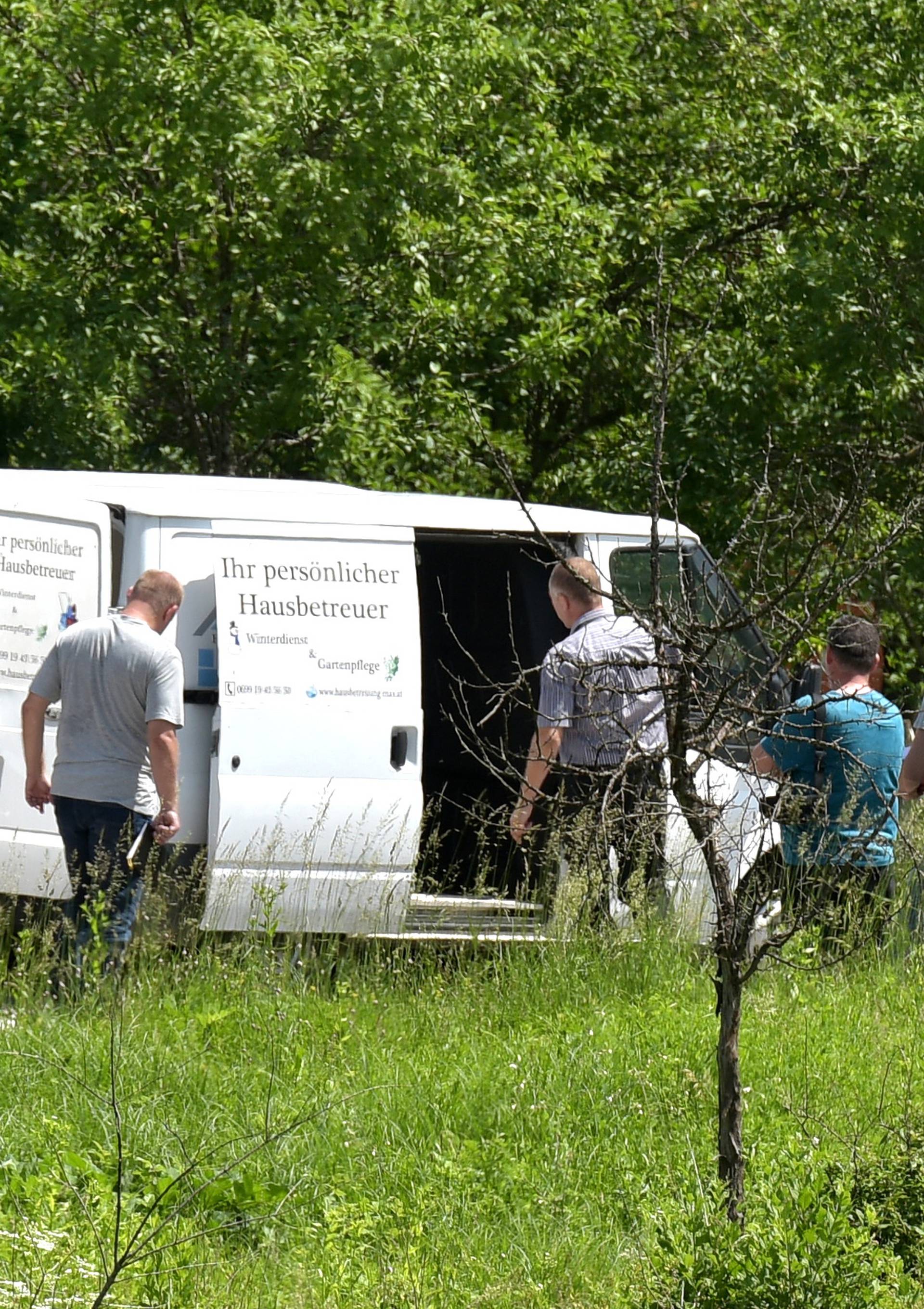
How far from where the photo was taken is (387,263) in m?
11.1

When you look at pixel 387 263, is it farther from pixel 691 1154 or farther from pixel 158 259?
pixel 691 1154

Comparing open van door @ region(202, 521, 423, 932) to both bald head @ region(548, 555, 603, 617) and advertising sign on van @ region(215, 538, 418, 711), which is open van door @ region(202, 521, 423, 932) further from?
bald head @ region(548, 555, 603, 617)

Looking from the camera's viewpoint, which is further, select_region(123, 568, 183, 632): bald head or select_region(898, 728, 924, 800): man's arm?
select_region(898, 728, 924, 800): man's arm

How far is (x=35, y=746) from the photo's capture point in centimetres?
647

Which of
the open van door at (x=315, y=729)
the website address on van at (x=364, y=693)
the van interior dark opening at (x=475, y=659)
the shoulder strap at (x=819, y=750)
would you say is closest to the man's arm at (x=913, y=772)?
the shoulder strap at (x=819, y=750)

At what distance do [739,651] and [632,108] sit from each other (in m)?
10.8

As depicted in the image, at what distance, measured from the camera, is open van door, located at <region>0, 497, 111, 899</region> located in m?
6.69

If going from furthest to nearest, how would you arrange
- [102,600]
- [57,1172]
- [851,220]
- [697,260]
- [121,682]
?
[697,260] → [851,220] → [102,600] → [121,682] → [57,1172]

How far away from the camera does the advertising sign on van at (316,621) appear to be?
22.2ft

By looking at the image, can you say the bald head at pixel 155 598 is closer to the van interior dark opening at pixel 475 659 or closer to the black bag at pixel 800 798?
the van interior dark opening at pixel 475 659

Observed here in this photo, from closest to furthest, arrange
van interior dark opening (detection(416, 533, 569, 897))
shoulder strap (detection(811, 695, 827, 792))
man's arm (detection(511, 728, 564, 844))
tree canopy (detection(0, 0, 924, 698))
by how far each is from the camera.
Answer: man's arm (detection(511, 728, 564, 844))
shoulder strap (detection(811, 695, 827, 792))
van interior dark opening (detection(416, 533, 569, 897))
tree canopy (detection(0, 0, 924, 698))

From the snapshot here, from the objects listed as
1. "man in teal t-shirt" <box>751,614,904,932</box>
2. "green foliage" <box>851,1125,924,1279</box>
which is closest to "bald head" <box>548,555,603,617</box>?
"man in teal t-shirt" <box>751,614,904,932</box>

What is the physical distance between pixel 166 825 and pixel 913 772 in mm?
3119

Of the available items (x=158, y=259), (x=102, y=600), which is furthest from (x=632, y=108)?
(x=102, y=600)
